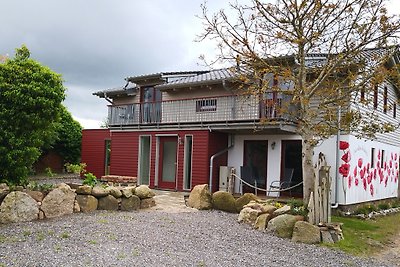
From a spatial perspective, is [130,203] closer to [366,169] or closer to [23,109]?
[23,109]

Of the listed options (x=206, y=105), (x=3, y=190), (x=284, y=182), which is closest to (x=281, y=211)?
(x=284, y=182)

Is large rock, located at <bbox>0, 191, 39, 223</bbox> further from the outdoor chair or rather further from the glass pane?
the glass pane

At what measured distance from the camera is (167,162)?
1769cm

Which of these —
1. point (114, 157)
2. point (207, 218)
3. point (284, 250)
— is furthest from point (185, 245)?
point (114, 157)

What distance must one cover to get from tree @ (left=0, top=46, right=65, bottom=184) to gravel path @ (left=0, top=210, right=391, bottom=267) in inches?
58.8

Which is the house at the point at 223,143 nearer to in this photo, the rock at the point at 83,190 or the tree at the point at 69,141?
the tree at the point at 69,141

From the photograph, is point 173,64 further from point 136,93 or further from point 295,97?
point 295,97

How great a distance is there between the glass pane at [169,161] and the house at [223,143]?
0.14ft

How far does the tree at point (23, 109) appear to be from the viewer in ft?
28.8

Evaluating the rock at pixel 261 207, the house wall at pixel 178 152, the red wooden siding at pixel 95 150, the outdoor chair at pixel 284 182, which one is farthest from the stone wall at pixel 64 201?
the red wooden siding at pixel 95 150

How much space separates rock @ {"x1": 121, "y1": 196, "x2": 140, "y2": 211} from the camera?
10781 millimetres

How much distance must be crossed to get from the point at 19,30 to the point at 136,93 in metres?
11.6

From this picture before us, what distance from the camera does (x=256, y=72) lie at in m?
10.8

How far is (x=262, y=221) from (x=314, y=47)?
184 inches
